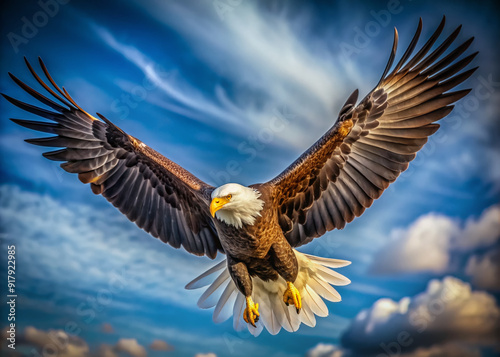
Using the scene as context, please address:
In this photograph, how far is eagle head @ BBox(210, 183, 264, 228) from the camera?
3359 millimetres

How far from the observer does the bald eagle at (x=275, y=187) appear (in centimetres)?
367

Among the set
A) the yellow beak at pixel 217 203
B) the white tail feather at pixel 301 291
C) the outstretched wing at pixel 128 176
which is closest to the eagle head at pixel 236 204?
the yellow beak at pixel 217 203

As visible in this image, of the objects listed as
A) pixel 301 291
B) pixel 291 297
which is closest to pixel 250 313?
pixel 291 297

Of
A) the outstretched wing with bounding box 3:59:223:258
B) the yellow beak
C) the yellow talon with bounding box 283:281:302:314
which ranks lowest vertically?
the yellow talon with bounding box 283:281:302:314

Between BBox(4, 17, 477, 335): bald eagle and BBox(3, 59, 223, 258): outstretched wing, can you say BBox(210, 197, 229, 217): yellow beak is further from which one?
BBox(3, 59, 223, 258): outstretched wing

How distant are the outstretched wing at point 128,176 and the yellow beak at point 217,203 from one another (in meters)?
0.89

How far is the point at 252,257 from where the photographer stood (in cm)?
374

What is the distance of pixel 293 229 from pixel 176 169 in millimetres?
1149

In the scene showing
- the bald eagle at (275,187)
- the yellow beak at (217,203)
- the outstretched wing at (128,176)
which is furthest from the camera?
the outstretched wing at (128,176)

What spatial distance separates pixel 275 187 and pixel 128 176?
1.52 metres

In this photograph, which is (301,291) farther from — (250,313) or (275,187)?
(275,187)

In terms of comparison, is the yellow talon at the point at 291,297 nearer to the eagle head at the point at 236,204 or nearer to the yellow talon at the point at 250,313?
the yellow talon at the point at 250,313

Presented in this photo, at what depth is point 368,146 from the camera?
400 cm

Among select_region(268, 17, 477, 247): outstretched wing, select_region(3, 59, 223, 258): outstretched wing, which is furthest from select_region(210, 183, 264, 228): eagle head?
select_region(3, 59, 223, 258): outstretched wing
